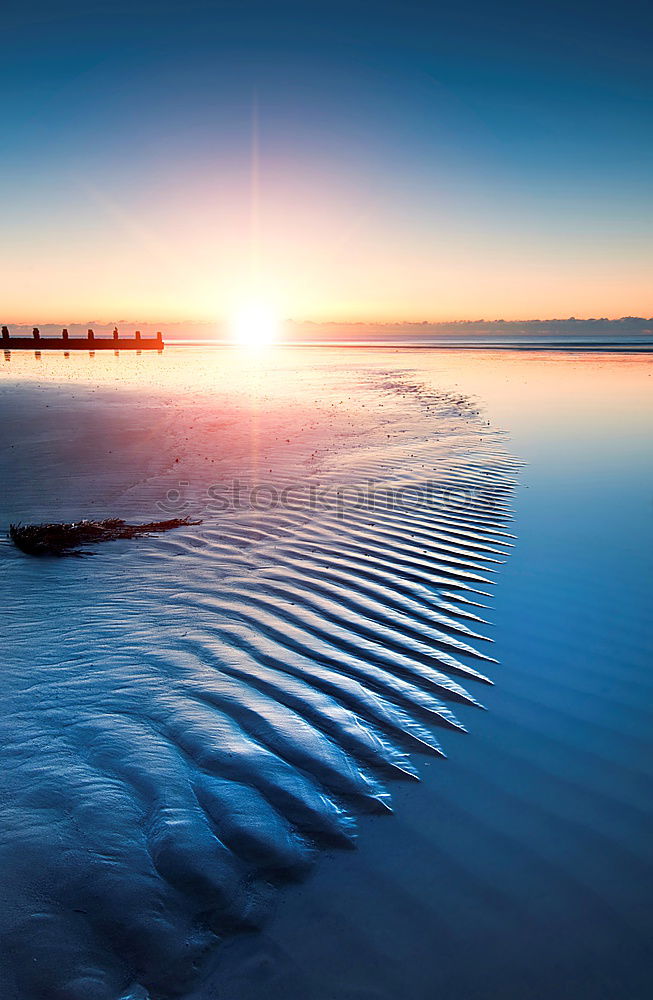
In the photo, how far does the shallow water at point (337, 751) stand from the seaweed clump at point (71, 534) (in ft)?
0.92

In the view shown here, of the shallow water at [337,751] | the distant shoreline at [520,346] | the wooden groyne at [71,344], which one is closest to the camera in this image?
the shallow water at [337,751]

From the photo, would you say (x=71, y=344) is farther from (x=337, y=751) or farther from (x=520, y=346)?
(x=337, y=751)

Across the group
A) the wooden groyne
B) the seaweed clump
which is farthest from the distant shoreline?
the seaweed clump

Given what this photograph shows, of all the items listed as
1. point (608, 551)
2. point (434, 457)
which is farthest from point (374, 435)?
point (608, 551)

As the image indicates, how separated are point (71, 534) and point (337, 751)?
4.04 metres

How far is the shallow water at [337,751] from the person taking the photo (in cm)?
200

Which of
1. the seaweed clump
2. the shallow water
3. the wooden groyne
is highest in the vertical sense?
the wooden groyne

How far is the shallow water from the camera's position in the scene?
2.00 meters

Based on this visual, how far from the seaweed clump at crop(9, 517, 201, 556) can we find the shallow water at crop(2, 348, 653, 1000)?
0.28 meters

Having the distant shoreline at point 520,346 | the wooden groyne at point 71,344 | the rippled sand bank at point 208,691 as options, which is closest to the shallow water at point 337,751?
the rippled sand bank at point 208,691

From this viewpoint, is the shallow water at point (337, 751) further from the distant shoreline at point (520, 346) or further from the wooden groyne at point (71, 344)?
the distant shoreline at point (520, 346)

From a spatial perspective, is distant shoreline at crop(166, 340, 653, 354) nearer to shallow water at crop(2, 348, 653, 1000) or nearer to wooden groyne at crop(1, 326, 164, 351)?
wooden groyne at crop(1, 326, 164, 351)

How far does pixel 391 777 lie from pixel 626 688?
1.80 m

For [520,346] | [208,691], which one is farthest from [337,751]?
[520,346]
